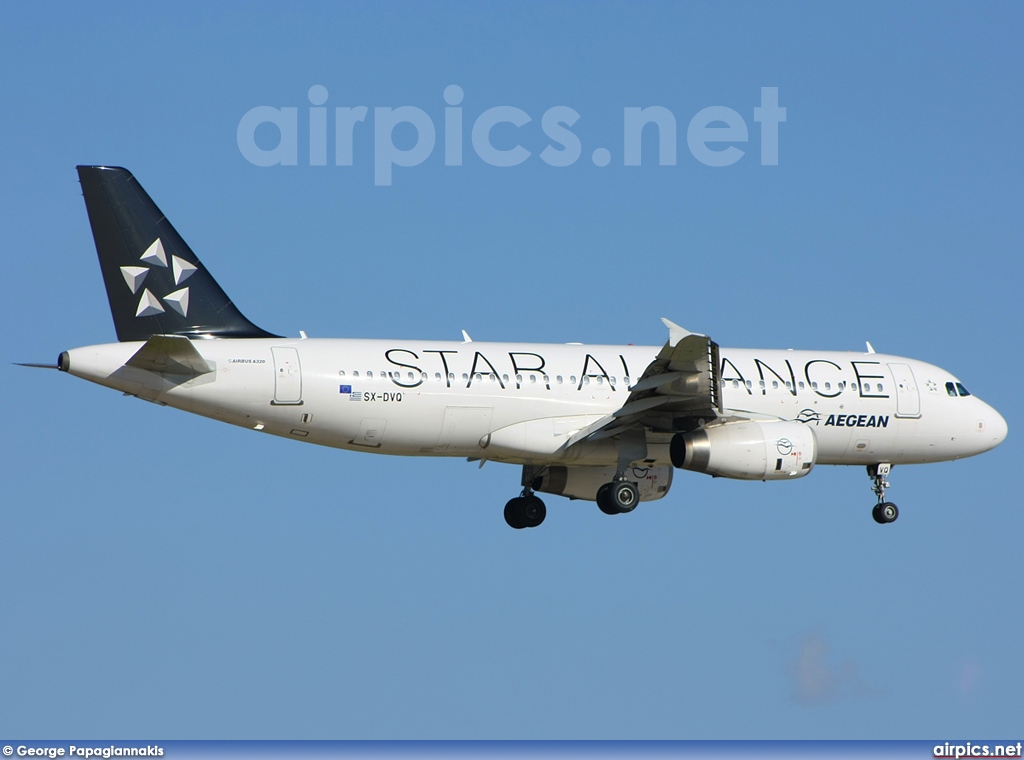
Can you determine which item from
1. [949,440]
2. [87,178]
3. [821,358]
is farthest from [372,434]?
[949,440]

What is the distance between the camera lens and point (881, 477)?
36719 mm

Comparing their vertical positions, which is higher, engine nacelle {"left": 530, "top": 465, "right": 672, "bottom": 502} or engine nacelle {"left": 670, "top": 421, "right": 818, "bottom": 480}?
engine nacelle {"left": 530, "top": 465, "right": 672, "bottom": 502}

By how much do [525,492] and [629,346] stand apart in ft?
14.3

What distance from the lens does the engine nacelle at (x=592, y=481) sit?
117ft

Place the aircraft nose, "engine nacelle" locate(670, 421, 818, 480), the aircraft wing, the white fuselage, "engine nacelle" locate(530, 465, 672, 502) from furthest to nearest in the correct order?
the aircraft nose, "engine nacelle" locate(530, 465, 672, 502), "engine nacelle" locate(670, 421, 818, 480), the aircraft wing, the white fuselage

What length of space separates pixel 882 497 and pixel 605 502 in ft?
23.9

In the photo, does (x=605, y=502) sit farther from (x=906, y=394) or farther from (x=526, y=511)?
(x=906, y=394)

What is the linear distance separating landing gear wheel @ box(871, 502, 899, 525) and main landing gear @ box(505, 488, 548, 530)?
7609 millimetres

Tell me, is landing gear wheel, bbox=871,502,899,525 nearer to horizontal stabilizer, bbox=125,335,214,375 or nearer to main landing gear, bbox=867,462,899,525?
main landing gear, bbox=867,462,899,525

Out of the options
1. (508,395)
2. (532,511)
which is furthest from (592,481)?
(508,395)

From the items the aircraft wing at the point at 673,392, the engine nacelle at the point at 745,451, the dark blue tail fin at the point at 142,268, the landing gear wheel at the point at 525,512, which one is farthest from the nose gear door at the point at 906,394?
the dark blue tail fin at the point at 142,268

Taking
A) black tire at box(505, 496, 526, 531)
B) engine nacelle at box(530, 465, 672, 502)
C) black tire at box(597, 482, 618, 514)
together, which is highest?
engine nacelle at box(530, 465, 672, 502)

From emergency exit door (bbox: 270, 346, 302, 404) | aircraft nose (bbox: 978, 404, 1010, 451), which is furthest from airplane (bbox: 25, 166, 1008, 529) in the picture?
aircraft nose (bbox: 978, 404, 1010, 451)

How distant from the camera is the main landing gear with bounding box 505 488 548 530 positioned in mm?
36281
